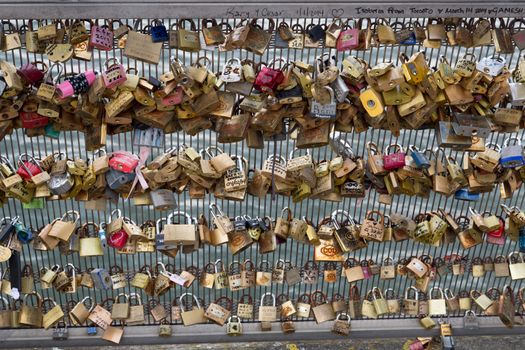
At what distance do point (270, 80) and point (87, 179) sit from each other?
52.9 inches

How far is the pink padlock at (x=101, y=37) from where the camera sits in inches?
179

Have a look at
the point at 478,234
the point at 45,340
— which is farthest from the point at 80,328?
the point at 478,234

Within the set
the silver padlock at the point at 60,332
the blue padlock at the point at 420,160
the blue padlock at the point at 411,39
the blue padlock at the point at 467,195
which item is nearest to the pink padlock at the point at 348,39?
the blue padlock at the point at 411,39

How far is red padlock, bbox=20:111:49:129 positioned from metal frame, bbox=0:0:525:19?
2.32ft

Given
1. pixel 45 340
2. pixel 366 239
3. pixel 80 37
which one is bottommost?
pixel 45 340

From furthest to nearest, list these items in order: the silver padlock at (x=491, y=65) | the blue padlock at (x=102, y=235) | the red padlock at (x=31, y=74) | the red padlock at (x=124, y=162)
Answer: the blue padlock at (x=102, y=235)
the red padlock at (x=124, y=162)
the silver padlock at (x=491, y=65)
the red padlock at (x=31, y=74)

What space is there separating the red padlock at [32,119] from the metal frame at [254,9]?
2.32 ft

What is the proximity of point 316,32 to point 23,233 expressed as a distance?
2401mm

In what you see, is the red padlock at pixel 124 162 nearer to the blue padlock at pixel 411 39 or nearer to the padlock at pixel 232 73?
the padlock at pixel 232 73

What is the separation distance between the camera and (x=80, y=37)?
461 cm

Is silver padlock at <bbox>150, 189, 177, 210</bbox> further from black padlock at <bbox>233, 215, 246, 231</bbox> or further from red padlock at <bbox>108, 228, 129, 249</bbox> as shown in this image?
black padlock at <bbox>233, 215, 246, 231</bbox>

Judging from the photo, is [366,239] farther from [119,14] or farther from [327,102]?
[119,14]

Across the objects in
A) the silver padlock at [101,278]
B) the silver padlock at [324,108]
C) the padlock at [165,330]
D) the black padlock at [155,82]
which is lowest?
the padlock at [165,330]

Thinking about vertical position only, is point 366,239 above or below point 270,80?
below
